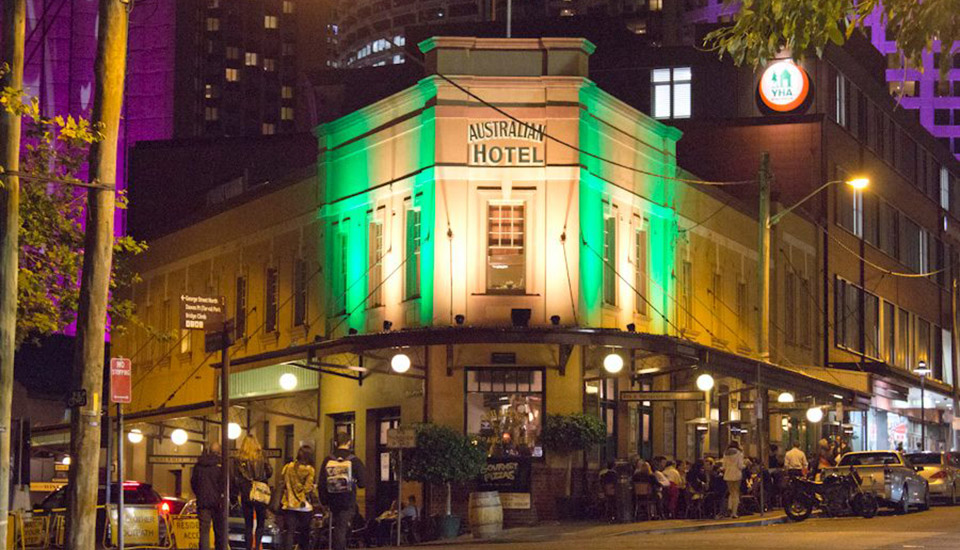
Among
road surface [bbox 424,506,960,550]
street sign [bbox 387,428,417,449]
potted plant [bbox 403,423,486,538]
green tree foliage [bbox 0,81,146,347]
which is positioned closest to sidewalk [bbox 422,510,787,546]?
road surface [bbox 424,506,960,550]

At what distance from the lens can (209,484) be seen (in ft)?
74.9

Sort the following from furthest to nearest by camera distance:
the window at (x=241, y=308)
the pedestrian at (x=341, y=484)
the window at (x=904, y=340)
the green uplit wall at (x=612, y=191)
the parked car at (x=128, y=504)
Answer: the window at (x=904, y=340)
the window at (x=241, y=308)
the green uplit wall at (x=612, y=191)
the parked car at (x=128, y=504)
the pedestrian at (x=341, y=484)

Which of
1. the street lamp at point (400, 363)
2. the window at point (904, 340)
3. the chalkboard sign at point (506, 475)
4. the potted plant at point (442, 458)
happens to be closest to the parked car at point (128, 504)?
the potted plant at point (442, 458)

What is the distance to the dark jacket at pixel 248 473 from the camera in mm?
23297

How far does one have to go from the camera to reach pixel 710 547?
74.2 feet

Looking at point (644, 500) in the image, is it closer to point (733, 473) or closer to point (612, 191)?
point (733, 473)

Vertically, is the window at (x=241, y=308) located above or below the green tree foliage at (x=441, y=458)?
above

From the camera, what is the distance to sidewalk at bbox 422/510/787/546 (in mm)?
28391

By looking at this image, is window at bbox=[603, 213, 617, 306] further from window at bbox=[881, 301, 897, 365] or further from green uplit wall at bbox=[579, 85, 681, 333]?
window at bbox=[881, 301, 897, 365]

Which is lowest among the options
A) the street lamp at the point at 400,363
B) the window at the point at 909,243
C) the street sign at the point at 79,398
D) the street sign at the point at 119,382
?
the street sign at the point at 79,398

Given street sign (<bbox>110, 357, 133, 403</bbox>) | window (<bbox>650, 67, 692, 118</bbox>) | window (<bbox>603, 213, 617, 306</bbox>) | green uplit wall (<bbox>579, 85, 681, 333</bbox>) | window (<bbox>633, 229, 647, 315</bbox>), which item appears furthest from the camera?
window (<bbox>650, 67, 692, 118</bbox>)

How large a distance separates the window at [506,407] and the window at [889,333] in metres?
28.1

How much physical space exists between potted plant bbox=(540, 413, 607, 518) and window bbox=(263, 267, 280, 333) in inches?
436

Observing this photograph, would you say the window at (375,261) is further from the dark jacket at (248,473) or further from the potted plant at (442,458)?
the dark jacket at (248,473)
